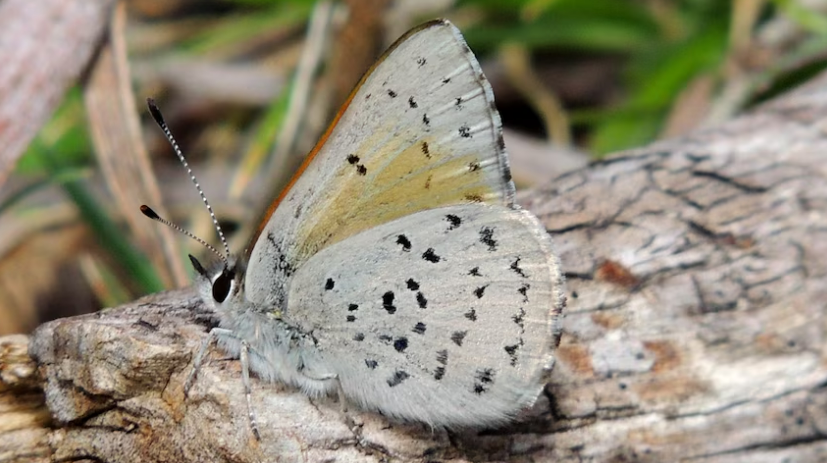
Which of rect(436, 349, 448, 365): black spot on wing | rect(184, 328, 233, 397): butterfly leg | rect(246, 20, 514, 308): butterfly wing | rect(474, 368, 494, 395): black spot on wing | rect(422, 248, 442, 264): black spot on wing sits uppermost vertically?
rect(246, 20, 514, 308): butterfly wing

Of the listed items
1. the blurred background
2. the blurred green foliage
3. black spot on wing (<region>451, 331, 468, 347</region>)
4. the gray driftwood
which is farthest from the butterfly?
the blurred green foliage

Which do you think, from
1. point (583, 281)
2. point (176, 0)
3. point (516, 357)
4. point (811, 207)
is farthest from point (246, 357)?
point (176, 0)

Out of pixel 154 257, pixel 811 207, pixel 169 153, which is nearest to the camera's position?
pixel 811 207

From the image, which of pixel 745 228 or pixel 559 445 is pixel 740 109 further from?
pixel 559 445

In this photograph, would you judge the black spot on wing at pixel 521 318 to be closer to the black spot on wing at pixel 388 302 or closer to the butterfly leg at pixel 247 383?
the black spot on wing at pixel 388 302

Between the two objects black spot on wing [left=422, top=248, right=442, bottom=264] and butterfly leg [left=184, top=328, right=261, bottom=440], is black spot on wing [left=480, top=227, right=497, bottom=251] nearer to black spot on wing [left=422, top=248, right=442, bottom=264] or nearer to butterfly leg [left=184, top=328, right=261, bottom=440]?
black spot on wing [left=422, top=248, right=442, bottom=264]

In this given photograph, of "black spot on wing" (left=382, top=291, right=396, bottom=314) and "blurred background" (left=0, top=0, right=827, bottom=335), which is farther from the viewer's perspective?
"blurred background" (left=0, top=0, right=827, bottom=335)

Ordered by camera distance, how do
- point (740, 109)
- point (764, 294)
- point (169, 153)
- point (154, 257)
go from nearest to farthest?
1. point (764, 294)
2. point (154, 257)
3. point (740, 109)
4. point (169, 153)

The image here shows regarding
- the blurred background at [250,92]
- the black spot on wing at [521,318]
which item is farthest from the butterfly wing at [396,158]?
the blurred background at [250,92]
